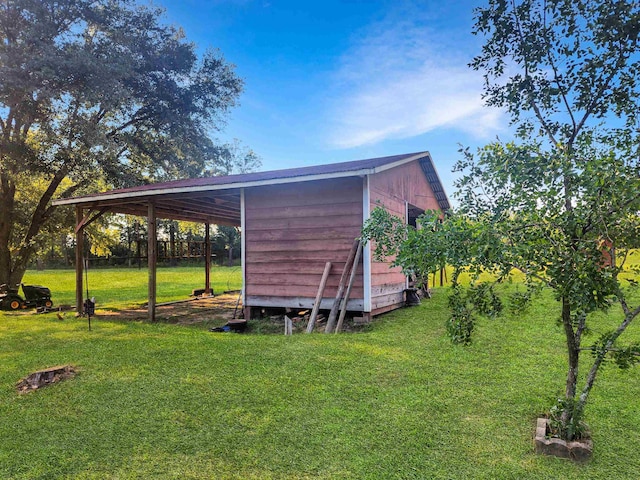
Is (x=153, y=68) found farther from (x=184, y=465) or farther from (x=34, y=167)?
(x=184, y=465)

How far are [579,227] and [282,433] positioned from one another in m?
2.58

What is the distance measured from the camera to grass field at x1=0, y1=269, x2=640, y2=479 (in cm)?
266

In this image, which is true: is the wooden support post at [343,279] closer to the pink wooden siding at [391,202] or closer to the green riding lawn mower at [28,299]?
the pink wooden siding at [391,202]

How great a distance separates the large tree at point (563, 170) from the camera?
7.48 ft

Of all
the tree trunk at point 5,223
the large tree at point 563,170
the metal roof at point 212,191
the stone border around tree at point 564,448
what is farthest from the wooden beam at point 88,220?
the stone border around tree at point 564,448

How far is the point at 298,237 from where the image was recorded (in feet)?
25.5

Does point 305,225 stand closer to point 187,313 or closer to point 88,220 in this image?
point 187,313

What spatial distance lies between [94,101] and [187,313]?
6975 mm

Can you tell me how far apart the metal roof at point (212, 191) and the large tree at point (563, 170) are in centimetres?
346

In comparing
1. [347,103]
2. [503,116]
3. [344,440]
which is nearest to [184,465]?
[344,440]

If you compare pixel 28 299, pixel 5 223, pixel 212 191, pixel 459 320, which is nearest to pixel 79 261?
pixel 28 299

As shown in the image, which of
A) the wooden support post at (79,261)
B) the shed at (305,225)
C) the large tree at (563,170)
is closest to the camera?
the large tree at (563,170)

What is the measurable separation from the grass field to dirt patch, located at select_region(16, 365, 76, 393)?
132 millimetres

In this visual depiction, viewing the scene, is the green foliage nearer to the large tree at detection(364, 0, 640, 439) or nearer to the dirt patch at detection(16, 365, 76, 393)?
the large tree at detection(364, 0, 640, 439)
